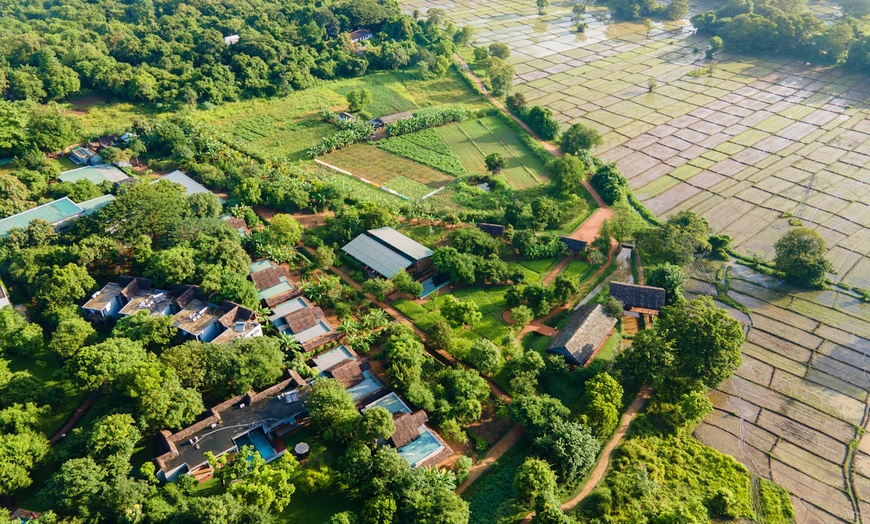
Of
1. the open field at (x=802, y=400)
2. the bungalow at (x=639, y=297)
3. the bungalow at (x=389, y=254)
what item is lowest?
the open field at (x=802, y=400)

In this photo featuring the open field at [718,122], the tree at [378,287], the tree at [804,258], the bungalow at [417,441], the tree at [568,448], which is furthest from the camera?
the open field at [718,122]

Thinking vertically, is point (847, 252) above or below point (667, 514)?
below

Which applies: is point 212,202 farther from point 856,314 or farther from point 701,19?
point 701,19

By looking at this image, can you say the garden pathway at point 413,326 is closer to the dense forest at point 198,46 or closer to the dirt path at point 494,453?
the dirt path at point 494,453

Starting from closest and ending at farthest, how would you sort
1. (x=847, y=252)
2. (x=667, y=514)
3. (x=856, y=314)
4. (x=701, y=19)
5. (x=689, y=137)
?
(x=667, y=514) → (x=856, y=314) → (x=847, y=252) → (x=689, y=137) → (x=701, y=19)

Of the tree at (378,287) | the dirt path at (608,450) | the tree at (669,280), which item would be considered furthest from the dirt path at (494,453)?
the tree at (669,280)

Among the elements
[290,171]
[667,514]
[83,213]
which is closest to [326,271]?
[290,171]

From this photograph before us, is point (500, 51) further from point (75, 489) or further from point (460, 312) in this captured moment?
point (75, 489)

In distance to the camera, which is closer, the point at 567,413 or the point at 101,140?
the point at 567,413
